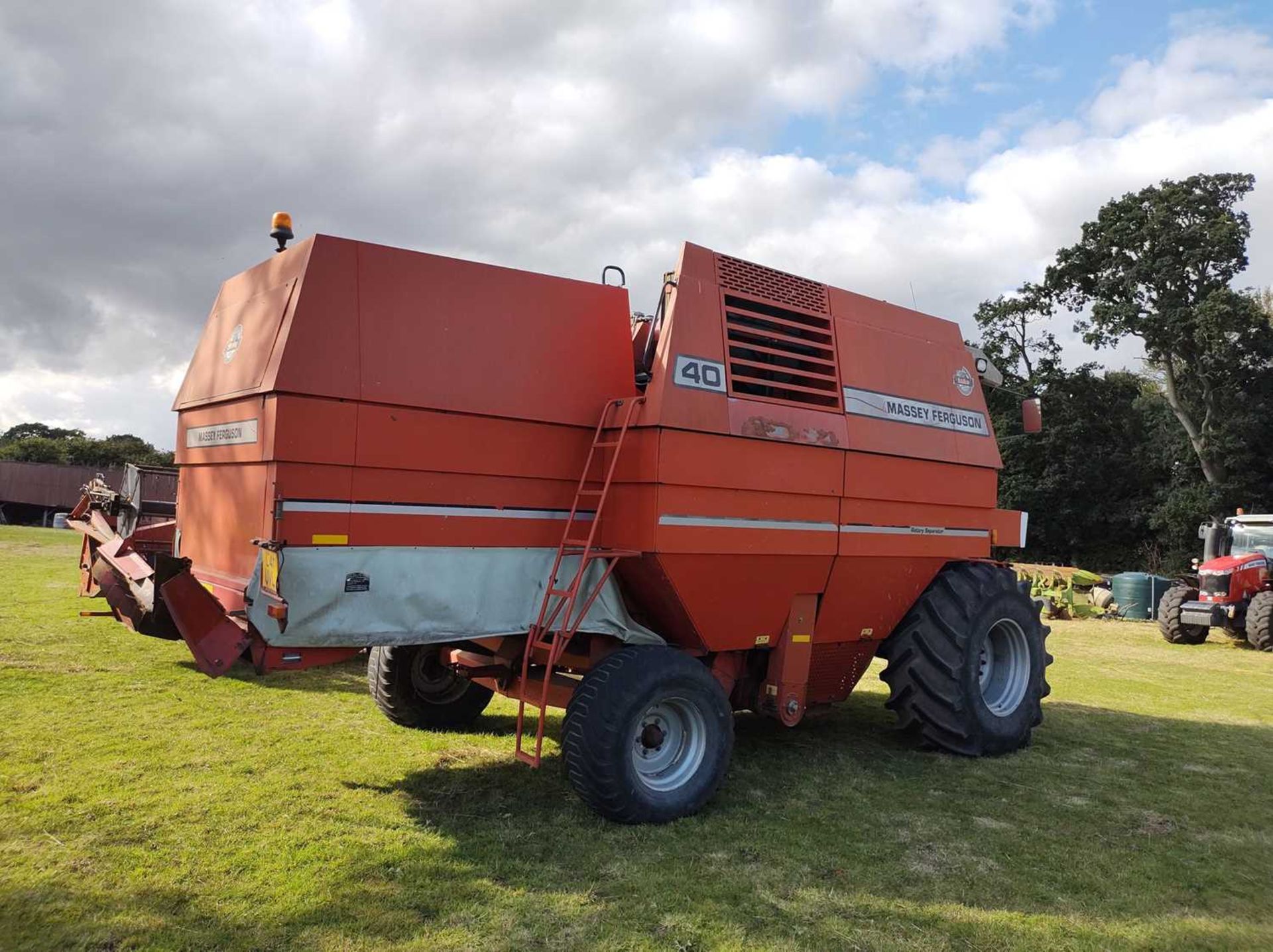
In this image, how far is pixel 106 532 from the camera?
5.10m

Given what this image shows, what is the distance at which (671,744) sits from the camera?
4742 millimetres

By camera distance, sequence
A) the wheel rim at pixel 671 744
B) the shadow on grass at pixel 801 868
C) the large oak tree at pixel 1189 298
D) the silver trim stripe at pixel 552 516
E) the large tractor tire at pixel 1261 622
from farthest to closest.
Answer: the large oak tree at pixel 1189 298 → the large tractor tire at pixel 1261 622 → the wheel rim at pixel 671 744 → the silver trim stripe at pixel 552 516 → the shadow on grass at pixel 801 868

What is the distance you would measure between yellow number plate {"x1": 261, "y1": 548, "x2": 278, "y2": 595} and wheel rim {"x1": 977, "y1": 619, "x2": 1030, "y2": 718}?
4.92 m

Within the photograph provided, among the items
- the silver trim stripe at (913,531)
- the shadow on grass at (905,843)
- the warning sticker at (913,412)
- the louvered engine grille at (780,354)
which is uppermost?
the louvered engine grille at (780,354)

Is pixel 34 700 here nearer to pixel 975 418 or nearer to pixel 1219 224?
pixel 975 418

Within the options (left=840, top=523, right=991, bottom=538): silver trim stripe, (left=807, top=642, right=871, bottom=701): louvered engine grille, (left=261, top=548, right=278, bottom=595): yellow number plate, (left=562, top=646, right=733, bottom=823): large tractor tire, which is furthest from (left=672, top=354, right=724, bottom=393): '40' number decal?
(left=261, top=548, right=278, bottom=595): yellow number plate

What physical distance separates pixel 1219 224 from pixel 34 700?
103 feet

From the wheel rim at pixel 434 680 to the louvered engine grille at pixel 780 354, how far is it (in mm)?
2795

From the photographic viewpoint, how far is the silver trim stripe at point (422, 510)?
4039 mm

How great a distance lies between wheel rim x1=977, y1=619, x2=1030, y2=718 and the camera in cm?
643

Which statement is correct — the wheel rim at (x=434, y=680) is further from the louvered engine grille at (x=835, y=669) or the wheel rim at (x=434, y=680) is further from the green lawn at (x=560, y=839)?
the louvered engine grille at (x=835, y=669)

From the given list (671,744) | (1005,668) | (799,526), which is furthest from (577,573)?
(1005,668)

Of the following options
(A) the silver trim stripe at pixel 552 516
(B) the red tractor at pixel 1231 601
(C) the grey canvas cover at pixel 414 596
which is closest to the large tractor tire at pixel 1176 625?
(B) the red tractor at pixel 1231 601

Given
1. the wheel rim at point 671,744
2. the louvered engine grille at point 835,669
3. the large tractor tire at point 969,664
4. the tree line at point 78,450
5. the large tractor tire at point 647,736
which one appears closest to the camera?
the large tractor tire at point 647,736
